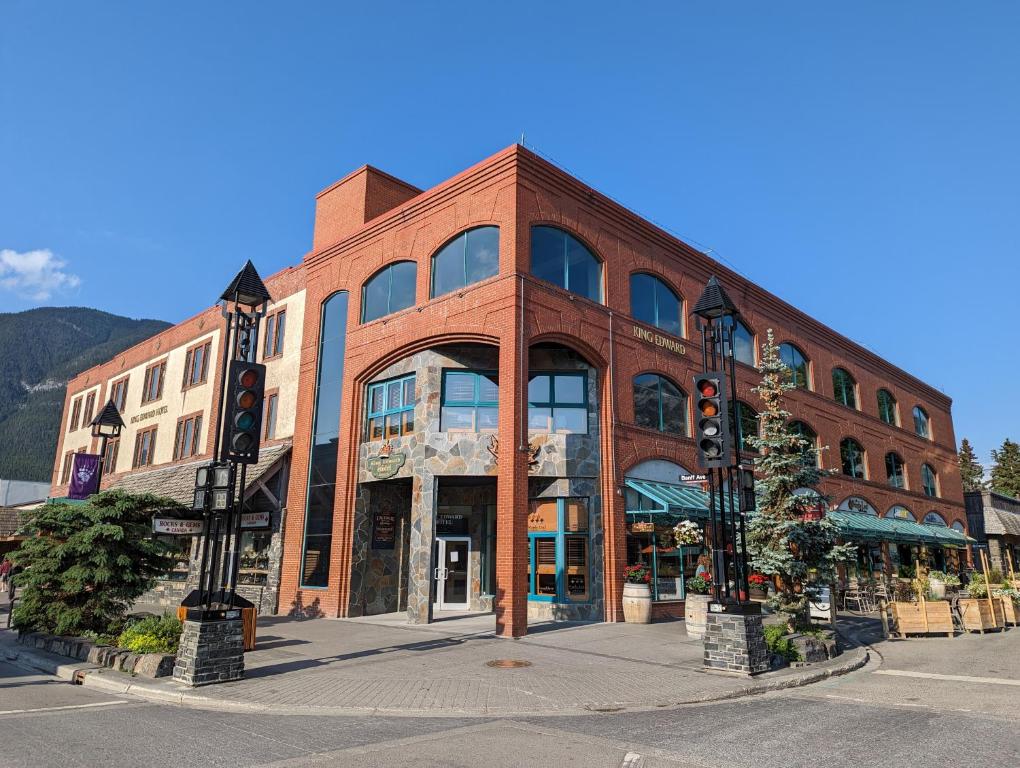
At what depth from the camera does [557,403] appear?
20.2m

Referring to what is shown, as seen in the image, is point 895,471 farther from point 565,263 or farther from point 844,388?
point 565,263

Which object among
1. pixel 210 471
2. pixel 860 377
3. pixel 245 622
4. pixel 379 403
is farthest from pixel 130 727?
pixel 860 377

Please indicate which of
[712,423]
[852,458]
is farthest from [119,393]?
[852,458]

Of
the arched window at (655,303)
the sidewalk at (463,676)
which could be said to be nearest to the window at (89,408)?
the sidewalk at (463,676)

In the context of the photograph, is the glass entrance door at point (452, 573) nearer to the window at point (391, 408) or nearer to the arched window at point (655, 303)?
the window at point (391, 408)

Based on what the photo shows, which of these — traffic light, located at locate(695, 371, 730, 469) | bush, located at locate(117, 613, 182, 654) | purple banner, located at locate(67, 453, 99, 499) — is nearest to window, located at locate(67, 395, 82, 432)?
purple banner, located at locate(67, 453, 99, 499)

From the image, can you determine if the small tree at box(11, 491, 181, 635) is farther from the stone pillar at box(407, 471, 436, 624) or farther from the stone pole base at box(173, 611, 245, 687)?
the stone pillar at box(407, 471, 436, 624)

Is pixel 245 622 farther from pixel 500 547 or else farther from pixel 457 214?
pixel 457 214

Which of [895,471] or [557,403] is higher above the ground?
[895,471]

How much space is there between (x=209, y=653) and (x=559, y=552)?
11338mm

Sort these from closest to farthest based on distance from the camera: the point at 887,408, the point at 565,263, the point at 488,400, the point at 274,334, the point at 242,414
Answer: the point at 242,414, the point at 488,400, the point at 565,263, the point at 274,334, the point at 887,408

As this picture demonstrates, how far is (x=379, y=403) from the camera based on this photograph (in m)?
22.0

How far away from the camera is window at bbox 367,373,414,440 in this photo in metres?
20.8

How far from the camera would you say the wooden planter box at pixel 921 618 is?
56.2 feet
